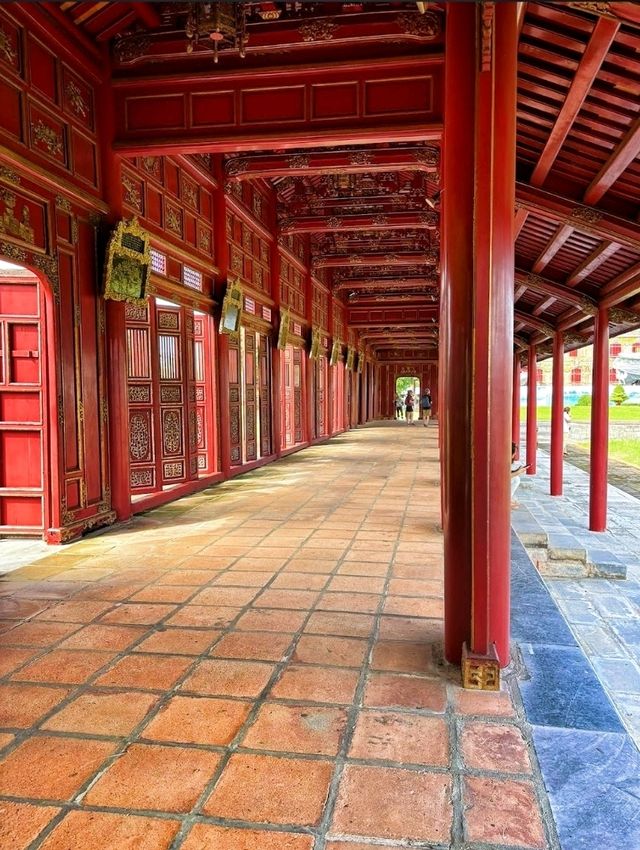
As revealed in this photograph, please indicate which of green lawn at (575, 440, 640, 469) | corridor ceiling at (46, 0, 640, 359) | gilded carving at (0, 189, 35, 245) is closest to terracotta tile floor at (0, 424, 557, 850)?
corridor ceiling at (46, 0, 640, 359)

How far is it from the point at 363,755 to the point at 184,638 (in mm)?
1249

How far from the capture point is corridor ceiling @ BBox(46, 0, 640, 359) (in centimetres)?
327

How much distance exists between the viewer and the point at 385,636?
295 cm

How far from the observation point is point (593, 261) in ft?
19.4

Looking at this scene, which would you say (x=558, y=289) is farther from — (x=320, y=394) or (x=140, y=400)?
(x=320, y=394)

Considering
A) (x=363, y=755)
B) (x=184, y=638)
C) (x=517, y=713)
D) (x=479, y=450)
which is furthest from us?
(x=184, y=638)

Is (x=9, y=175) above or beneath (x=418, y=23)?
beneath

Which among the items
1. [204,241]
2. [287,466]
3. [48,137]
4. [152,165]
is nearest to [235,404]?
[287,466]

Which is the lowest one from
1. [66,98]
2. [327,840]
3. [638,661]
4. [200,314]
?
[638,661]

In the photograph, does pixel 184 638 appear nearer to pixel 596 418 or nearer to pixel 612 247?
pixel 612 247

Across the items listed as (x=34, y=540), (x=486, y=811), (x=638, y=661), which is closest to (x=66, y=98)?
(x=34, y=540)

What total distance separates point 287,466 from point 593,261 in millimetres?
5807

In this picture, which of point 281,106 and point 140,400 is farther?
point 140,400

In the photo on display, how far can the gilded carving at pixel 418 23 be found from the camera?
468 centimetres
